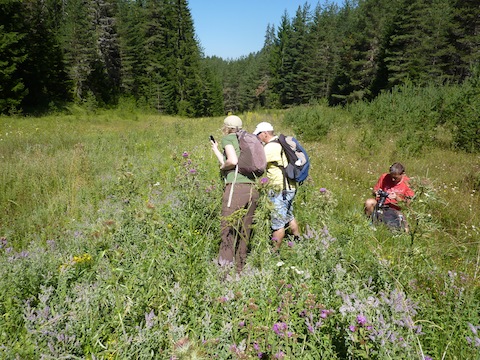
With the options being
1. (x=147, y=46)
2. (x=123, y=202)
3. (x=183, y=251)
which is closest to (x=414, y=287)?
(x=183, y=251)

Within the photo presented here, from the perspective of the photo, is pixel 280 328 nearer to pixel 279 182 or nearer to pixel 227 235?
pixel 227 235

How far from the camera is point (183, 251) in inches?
103

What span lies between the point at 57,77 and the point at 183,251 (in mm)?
31754

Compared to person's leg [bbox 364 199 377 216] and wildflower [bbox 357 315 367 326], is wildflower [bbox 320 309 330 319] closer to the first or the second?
wildflower [bbox 357 315 367 326]

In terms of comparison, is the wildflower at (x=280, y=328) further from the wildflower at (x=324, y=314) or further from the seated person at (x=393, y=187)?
the seated person at (x=393, y=187)

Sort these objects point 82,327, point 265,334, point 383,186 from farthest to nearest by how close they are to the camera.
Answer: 1. point 383,186
2. point 265,334
3. point 82,327

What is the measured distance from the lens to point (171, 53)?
38938mm

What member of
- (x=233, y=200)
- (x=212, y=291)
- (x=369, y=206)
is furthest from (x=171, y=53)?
(x=212, y=291)

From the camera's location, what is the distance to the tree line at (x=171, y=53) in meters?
23.5

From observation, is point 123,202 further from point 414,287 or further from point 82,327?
point 414,287

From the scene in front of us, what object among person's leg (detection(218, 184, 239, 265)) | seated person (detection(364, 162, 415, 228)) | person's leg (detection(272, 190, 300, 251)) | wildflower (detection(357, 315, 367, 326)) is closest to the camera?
wildflower (detection(357, 315, 367, 326))

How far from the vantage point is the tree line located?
77.2ft

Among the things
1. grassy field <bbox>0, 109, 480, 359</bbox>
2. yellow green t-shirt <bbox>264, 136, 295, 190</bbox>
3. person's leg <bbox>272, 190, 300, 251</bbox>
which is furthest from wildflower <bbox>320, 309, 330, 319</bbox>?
yellow green t-shirt <bbox>264, 136, 295, 190</bbox>

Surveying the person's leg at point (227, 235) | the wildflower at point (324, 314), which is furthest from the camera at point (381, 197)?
the wildflower at point (324, 314)
